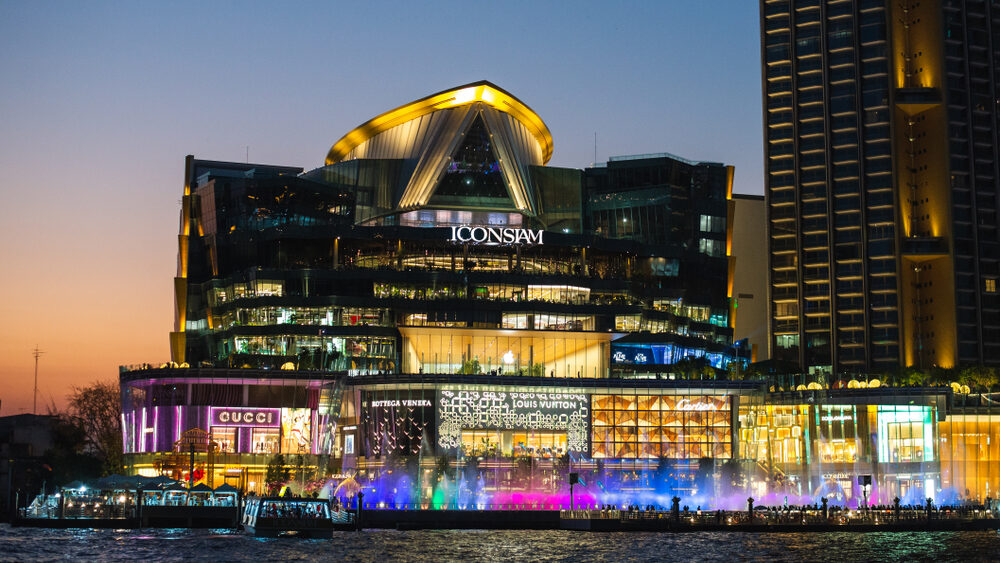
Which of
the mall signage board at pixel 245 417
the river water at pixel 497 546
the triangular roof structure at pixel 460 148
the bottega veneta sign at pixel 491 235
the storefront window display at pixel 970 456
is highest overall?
the triangular roof structure at pixel 460 148

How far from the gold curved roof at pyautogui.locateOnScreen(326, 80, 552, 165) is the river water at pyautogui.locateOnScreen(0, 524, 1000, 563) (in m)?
77.4

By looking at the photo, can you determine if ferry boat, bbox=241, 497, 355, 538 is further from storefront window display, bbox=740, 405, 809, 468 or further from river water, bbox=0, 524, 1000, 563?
storefront window display, bbox=740, 405, 809, 468

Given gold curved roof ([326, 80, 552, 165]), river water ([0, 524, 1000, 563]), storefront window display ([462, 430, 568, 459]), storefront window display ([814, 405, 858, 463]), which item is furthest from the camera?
gold curved roof ([326, 80, 552, 165])

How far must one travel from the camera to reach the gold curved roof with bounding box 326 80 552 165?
185125 millimetres

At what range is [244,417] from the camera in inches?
6181

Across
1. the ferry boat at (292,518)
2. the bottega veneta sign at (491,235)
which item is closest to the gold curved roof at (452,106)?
the bottega veneta sign at (491,235)

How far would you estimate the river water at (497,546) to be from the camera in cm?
9600

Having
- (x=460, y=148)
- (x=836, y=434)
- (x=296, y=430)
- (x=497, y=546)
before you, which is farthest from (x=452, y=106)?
(x=497, y=546)

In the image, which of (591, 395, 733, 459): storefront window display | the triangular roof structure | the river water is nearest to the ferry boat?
the river water

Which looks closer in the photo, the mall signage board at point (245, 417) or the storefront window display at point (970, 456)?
the storefront window display at point (970, 456)

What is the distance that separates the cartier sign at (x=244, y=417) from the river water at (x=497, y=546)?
32.2 metres

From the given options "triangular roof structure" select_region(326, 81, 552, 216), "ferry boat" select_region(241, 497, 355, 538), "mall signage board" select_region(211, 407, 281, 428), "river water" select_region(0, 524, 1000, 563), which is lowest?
"river water" select_region(0, 524, 1000, 563)

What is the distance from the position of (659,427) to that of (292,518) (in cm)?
5323

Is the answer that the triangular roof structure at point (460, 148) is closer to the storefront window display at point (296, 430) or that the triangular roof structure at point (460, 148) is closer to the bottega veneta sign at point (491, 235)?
the bottega veneta sign at point (491, 235)
